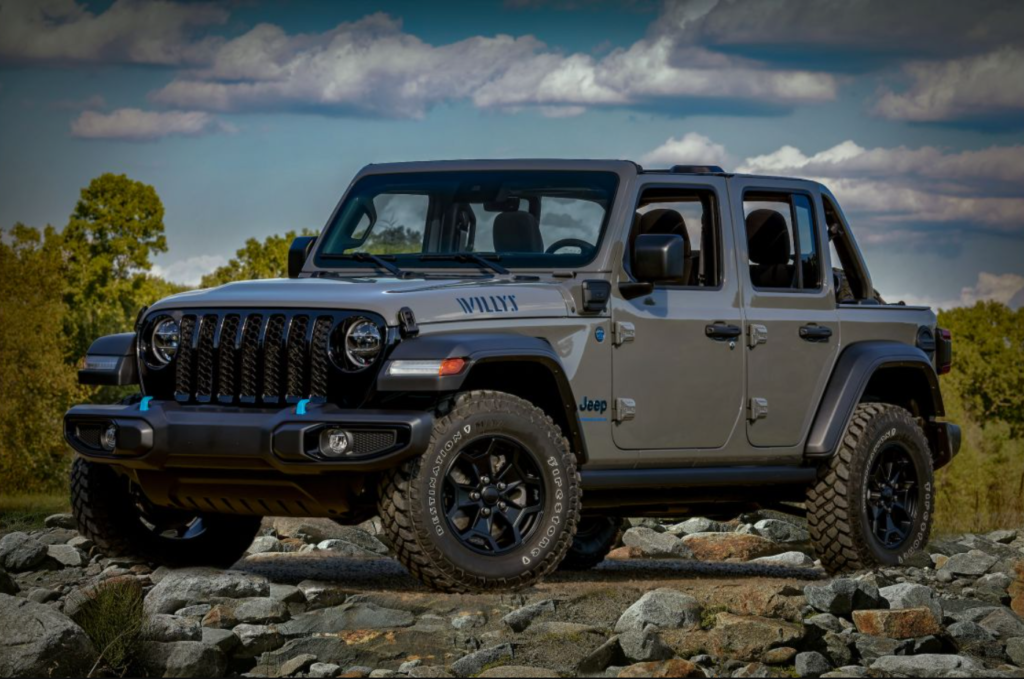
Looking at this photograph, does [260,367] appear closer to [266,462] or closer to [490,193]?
[266,462]

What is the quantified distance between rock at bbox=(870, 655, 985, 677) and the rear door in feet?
8.03

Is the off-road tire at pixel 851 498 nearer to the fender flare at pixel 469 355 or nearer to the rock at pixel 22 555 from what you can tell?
the fender flare at pixel 469 355

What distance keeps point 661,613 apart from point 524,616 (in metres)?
0.65

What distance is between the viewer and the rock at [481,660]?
21.6ft

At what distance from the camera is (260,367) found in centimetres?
769

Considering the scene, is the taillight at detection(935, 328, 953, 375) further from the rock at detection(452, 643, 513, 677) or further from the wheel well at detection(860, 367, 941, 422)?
the rock at detection(452, 643, 513, 677)

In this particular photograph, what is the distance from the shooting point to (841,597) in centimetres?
793

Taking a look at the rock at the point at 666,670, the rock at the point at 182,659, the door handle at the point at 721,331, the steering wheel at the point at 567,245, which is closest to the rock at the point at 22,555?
the rock at the point at 182,659

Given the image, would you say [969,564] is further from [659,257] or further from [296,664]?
[296,664]

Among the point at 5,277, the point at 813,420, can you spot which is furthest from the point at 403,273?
the point at 5,277

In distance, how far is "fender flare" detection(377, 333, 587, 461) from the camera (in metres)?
7.31

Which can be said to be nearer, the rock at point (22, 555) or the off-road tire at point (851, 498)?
the rock at point (22, 555)

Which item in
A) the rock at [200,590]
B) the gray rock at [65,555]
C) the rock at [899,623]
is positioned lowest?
the rock at [899,623]

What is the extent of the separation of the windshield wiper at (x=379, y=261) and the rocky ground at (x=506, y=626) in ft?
5.46
